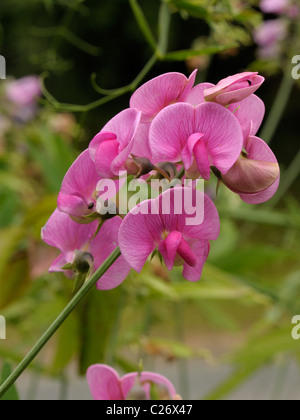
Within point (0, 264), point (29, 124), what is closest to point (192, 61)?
point (29, 124)

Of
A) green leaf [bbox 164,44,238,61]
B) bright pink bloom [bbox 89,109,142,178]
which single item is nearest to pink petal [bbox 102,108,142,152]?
bright pink bloom [bbox 89,109,142,178]

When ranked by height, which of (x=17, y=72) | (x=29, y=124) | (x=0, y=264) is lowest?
(x=0, y=264)

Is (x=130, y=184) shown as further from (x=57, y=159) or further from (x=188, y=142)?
(x=57, y=159)

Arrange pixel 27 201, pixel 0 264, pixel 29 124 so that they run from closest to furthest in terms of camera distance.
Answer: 1. pixel 0 264
2. pixel 27 201
3. pixel 29 124

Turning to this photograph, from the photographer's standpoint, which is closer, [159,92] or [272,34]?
[159,92]

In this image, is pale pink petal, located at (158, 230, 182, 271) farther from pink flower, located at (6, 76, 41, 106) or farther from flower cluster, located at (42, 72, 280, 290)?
pink flower, located at (6, 76, 41, 106)

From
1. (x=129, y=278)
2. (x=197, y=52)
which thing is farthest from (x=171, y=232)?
(x=129, y=278)
